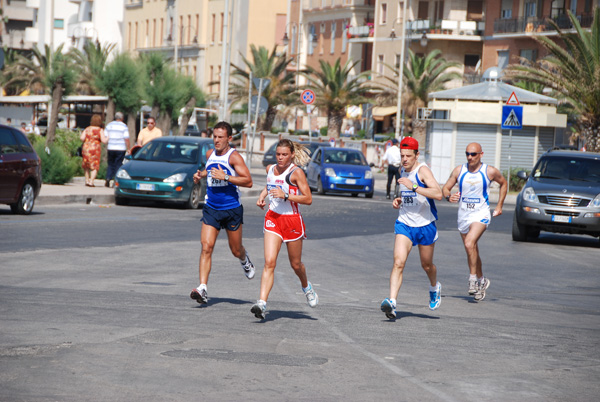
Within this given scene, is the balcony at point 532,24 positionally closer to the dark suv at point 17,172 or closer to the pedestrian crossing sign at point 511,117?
the pedestrian crossing sign at point 511,117

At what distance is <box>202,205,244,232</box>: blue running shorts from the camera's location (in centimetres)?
1149

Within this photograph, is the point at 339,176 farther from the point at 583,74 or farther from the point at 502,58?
the point at 502,58

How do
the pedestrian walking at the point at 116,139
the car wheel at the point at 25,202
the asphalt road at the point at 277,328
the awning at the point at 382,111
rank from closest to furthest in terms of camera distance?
the asphalt road at the point at 277,328
the car wheel at the point at 25,202
the pedestrian walking at the point at 116,139
the awning at the point at 382,111

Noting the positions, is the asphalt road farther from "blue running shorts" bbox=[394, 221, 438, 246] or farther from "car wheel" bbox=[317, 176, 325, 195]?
"car wheel" bbox=[317, 176, 325, 195]

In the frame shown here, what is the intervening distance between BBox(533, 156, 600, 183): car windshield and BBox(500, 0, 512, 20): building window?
54.7 m

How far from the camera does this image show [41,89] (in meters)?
100

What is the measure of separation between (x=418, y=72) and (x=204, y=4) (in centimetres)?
3760

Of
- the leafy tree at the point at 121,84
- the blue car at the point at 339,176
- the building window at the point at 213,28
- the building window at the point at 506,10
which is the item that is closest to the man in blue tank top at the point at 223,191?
the blue car at the point at 339,176

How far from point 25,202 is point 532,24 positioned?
5576 cm

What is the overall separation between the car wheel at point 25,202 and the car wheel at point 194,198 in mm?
4937

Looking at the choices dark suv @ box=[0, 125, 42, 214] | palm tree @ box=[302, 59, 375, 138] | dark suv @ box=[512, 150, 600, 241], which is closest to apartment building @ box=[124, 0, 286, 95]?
palm tree @ box=[302, 59, 375, 138]

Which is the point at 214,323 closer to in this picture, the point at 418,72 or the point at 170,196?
the point at 170,196

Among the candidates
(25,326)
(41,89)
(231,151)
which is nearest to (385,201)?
(231,151)

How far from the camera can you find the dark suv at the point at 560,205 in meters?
21.1
